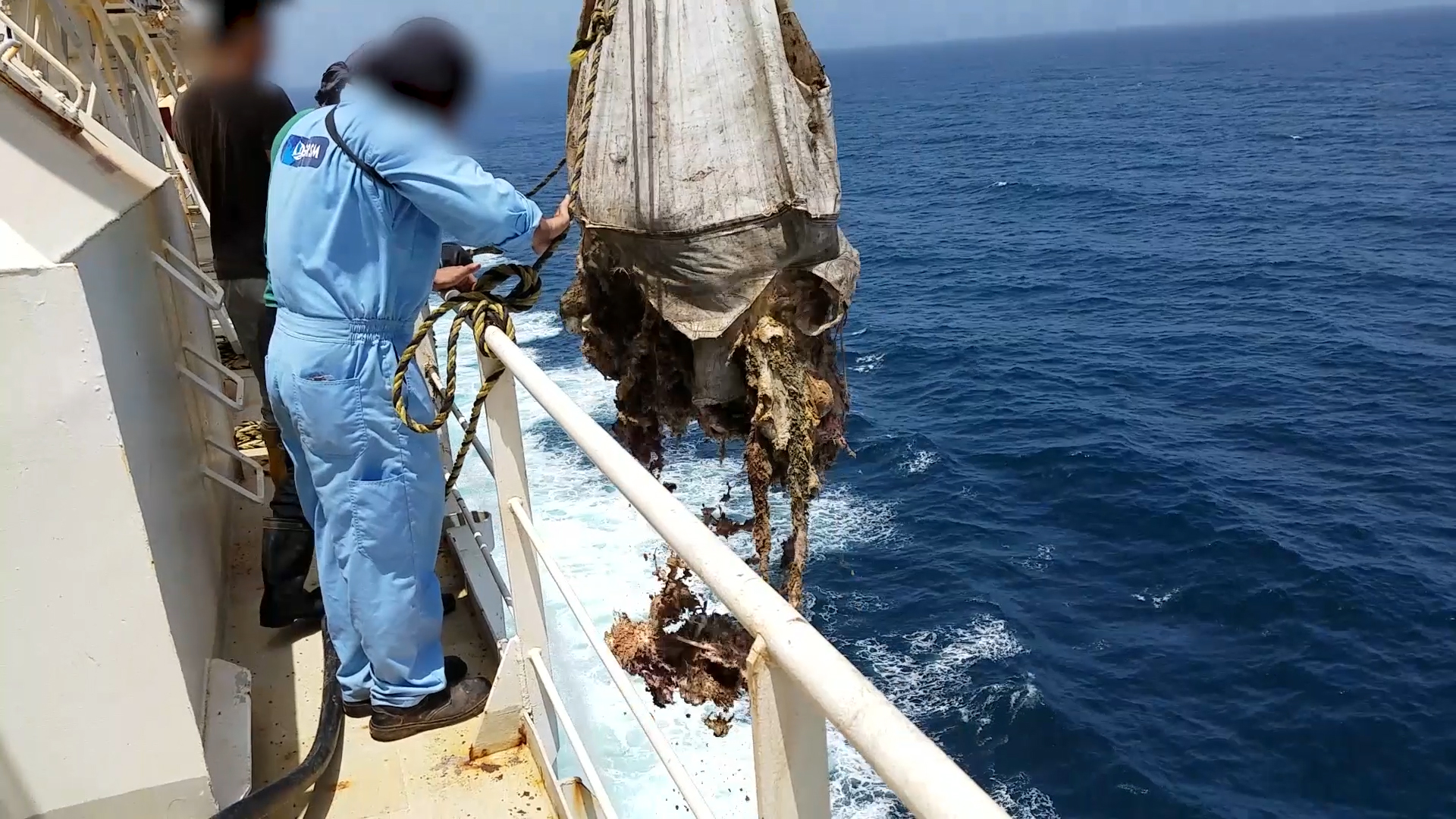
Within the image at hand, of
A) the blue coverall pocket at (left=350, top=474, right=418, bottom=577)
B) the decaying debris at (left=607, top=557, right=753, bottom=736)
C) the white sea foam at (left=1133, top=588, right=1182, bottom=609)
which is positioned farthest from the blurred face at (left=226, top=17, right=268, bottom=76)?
the white sea foam at (left=1133, top=588, right=1182, bottom=609)

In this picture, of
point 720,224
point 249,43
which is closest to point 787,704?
point 720,224

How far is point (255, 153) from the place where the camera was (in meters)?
3.65

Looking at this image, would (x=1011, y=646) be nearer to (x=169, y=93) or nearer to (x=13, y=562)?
(x=169, y=93)

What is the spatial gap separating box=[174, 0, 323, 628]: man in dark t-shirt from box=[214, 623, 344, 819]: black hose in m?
0.39

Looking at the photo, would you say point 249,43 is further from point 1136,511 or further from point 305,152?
point 1136,511

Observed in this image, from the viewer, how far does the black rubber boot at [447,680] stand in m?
3.25

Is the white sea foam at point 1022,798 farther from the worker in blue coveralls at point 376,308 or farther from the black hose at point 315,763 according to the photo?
the worker in blue coveralls at point 376,308

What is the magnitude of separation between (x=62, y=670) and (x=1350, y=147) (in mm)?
60890

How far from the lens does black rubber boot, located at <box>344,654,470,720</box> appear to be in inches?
128

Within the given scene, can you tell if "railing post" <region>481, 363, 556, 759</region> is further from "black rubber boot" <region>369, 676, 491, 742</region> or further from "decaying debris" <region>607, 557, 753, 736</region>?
"decaying debris" <region>607, 557, 753, 736</region>

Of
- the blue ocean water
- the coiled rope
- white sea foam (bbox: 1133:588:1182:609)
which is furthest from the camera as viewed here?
white sea foam (bbox: 1133:588:1182:609)

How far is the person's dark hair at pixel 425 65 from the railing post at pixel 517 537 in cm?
69

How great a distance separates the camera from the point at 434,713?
3.20m

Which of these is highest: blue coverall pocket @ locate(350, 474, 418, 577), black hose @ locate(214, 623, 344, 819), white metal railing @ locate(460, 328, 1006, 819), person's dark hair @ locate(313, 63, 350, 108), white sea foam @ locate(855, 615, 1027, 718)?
person's dark hair @ locate(313, 63, 350, 108)
